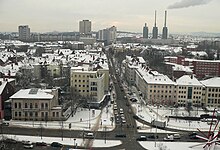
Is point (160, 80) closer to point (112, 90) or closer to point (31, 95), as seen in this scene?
point (112, 90)

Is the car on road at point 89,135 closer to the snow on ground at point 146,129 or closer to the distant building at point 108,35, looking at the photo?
the snow on ground at point 146,129

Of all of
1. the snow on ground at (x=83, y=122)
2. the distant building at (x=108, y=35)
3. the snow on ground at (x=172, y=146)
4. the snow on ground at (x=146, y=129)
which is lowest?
the snow on ground at (x=172, y=146)

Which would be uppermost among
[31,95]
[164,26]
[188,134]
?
[164,26]

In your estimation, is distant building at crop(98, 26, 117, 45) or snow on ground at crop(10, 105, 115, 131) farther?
distant building at crop(98, 26, 117, 45)

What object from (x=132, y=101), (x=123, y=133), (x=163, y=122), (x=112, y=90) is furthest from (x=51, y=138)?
(x=112, y=90)

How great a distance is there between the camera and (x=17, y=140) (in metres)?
16.5

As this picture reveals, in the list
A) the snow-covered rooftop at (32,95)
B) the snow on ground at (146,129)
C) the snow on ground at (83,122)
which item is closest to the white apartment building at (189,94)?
the snow on ground at (83,122)

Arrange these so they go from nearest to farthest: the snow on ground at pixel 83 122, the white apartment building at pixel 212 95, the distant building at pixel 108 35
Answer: the snow on ground at pixel 83 122 < the white apartment building at pixel 212 95 < the distant building at pixel 108 35

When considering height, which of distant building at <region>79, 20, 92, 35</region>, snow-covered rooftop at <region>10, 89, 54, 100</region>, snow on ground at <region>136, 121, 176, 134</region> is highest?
distant building at <region>79, 20, 92, 35</region>

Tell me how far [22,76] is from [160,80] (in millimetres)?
14932

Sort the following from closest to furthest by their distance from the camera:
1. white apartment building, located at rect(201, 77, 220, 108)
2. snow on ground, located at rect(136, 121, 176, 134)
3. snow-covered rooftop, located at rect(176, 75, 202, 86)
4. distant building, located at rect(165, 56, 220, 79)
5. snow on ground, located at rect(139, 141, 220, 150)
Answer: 1. snow on ground, located at rect(139, 141, 220, 150)
2. snow on ground, located at rect(136, 121, 176, 134)
3. white apartment building, located at rect(201, 77, 220, 108)
4. snow-covered rooftop, located at rect(176, 75, 202, 86)
5. distant building, located at rect(165, 56, 220, 79)

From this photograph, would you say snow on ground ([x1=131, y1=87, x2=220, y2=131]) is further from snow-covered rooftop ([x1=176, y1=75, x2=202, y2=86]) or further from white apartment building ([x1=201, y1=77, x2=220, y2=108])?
snow-covered rooftop ([x1=176, y1=75, x2=202, y2=86])

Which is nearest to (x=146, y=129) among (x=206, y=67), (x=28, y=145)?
(x=28, y=145)

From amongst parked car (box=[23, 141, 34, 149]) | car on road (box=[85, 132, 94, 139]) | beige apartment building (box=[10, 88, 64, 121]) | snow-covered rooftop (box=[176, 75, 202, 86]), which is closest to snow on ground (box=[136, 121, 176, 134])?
car on road (box=[85, 132, 94, 139])
